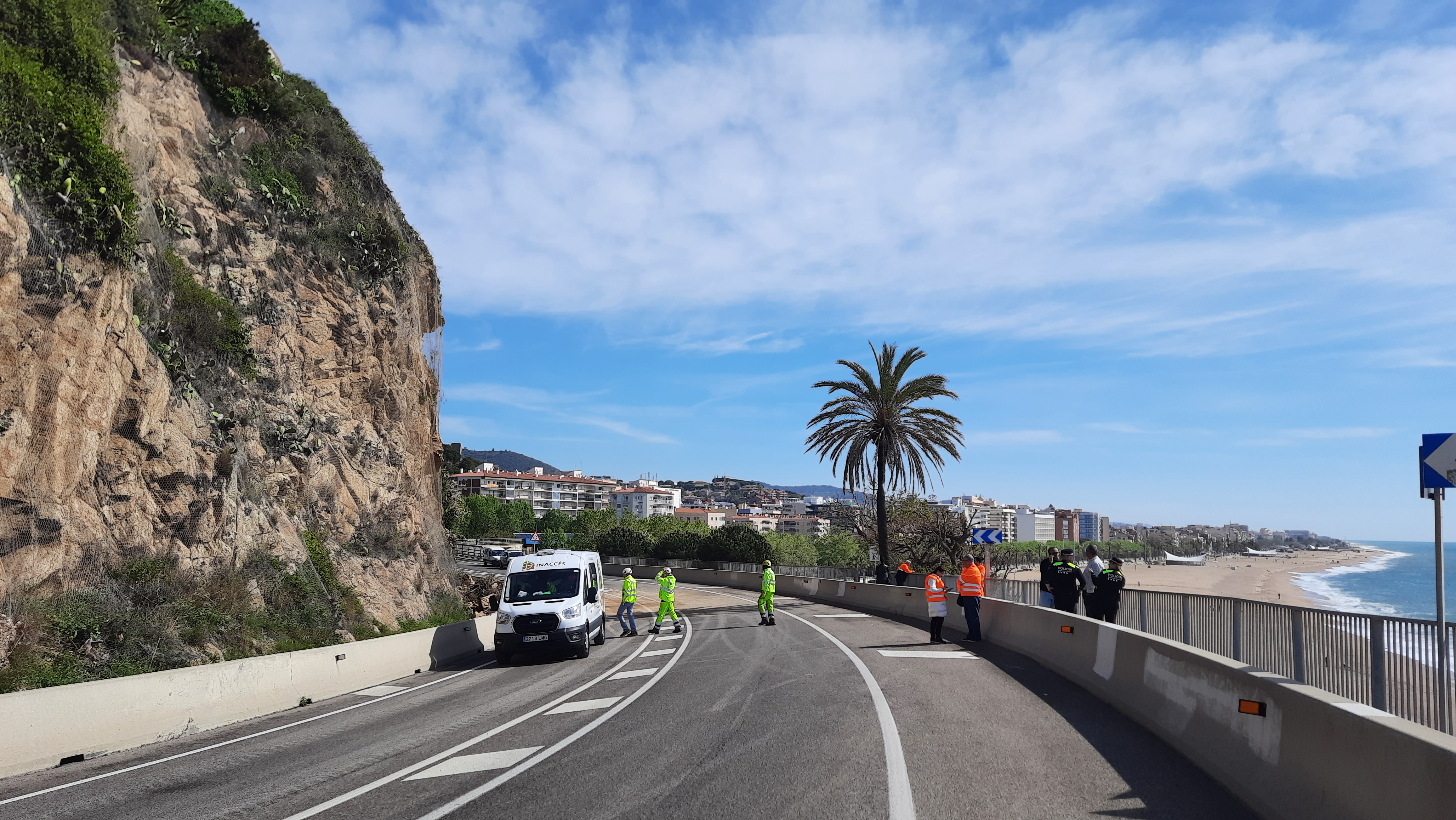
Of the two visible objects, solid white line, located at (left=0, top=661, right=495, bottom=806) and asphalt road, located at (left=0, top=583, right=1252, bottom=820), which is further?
solid white line, located at (left=0, top=661, right=495, bottom=806)

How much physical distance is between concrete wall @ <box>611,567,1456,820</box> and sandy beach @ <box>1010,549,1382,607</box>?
31.3 metres

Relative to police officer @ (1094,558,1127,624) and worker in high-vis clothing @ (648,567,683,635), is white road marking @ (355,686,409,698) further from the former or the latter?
police officer @ (1094,558,1127,624)

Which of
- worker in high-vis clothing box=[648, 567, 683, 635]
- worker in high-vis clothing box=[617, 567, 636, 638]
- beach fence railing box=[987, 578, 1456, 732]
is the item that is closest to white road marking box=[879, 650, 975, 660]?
beach fence railing box=[987, 578, 1456, 732]

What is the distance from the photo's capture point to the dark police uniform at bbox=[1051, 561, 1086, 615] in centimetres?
1591

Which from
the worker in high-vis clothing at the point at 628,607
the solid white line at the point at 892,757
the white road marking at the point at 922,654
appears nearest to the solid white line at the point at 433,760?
the solid white line at the point at 892,757

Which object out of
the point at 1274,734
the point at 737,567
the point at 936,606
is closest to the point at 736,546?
the point at 737,567

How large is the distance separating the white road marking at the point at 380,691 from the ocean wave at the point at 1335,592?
27.1m

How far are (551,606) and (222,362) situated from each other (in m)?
10.3

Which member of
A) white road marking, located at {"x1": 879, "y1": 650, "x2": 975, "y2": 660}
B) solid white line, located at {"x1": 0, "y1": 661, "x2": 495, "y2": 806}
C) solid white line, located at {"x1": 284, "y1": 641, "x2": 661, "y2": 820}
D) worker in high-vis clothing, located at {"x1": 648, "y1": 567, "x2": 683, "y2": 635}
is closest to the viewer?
solid white line, located at {"x1": 284, "y1": 641, "x2": 661, "y2": 820}

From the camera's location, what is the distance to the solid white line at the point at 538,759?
6359mm

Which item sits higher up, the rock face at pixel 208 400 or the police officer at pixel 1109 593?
the rock face at pixel 208 400

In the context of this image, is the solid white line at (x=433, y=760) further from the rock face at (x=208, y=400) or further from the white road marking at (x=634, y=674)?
the rock face at (x=208, y=400)

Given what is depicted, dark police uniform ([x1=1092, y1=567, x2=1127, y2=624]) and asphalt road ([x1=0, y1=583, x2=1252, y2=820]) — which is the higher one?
dark police uniform ([x1=1092, y1=567, x2=1127, y2=624])

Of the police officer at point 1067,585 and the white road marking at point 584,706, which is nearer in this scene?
the white road marking at point 584,706
